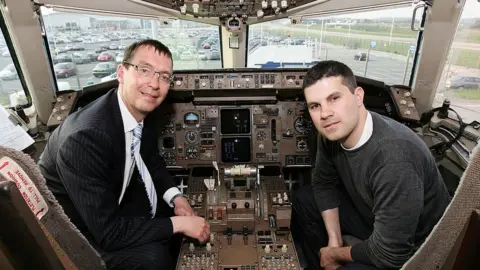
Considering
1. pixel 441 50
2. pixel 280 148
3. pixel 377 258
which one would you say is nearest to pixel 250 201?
pixel 280 148

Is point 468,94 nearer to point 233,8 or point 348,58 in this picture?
point 348,58

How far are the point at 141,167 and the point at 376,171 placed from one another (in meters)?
1.39

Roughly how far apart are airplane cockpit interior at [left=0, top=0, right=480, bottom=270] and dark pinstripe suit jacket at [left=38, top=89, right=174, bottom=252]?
21.2 inches

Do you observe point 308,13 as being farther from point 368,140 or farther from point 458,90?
point 368,140

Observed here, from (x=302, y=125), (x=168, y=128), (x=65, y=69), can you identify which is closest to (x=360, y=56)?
(x=302, y=125)

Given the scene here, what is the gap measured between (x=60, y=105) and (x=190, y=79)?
112 centimetres

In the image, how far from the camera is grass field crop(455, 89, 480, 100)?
2.62m

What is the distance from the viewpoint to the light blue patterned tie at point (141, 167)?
1890mm

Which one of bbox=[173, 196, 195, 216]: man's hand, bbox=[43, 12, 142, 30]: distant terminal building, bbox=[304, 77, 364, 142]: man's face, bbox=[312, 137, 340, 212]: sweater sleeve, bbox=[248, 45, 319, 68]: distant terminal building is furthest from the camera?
bbox=[248, 45, 319, 68]: distant terminal building

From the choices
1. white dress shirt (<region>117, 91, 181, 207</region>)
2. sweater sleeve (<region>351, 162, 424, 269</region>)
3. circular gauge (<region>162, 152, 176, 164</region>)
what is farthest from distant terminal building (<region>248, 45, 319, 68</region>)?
sweater sleeve (<region>351, 162, 424, 269</region>)

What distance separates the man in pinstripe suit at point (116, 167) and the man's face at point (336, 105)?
0.86 m

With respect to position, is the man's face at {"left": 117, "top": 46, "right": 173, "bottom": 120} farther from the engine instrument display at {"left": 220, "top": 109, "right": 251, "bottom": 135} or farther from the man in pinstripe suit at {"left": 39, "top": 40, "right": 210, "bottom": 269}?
the engine instrument display at {"left": 220, "top": 109, "right": 251, "bottom": 135}

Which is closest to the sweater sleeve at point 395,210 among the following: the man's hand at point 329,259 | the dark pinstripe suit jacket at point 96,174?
the man's hand at point 329,259

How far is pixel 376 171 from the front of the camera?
1.41 metres
